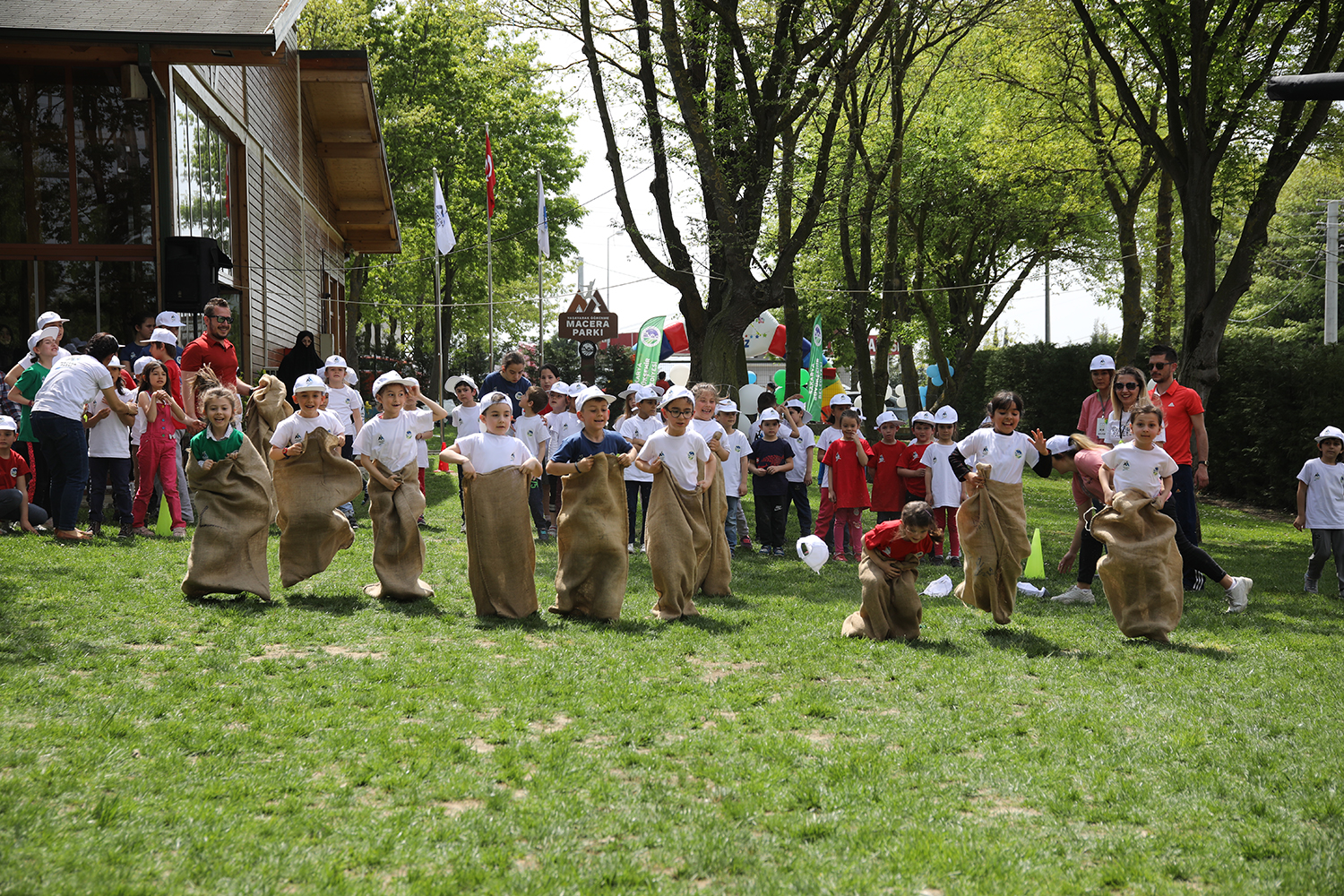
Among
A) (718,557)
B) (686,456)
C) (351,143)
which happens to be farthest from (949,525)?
(351,143)

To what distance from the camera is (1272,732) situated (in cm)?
564

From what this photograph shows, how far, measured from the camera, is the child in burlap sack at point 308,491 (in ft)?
28.6

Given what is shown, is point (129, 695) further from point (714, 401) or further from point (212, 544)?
point (714, 401)

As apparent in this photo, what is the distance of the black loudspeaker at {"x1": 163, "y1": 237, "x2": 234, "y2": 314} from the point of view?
543 inches

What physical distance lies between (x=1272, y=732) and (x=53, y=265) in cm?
1499

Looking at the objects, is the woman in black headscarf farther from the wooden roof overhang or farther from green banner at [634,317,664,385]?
the wooden roof overhang

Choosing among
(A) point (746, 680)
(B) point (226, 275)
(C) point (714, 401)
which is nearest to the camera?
(A) point (746, 680)

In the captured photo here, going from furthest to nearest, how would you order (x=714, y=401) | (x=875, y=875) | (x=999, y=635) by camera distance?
1. (x=714, y=401)
2. (x=999, y=635)
3. (x=875, y=875)

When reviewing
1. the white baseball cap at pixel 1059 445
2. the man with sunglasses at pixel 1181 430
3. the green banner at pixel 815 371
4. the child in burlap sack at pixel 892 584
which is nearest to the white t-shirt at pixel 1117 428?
the man with sunglasses at pixel 1181 430

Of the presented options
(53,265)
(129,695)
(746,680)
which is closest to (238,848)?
(129,695)

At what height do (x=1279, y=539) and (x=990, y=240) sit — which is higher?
(x=990, y=240)

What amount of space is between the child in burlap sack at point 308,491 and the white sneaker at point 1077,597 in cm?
603

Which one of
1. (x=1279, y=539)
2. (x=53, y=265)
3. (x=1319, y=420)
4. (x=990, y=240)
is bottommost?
(x=1279, y=539)

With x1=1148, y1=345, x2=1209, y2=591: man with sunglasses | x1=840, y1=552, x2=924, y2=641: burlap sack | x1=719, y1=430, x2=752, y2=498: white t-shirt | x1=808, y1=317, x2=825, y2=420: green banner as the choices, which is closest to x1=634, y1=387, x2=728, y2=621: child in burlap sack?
x1=840, y1=552, x2=924, y2=641: burlap sack
